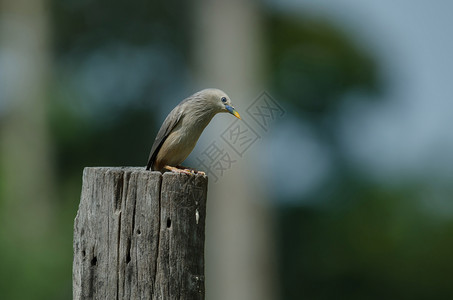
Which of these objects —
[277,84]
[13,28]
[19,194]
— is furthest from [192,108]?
[13,28]

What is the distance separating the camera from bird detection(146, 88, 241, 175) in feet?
19.3

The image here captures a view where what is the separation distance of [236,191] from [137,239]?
27.6ft

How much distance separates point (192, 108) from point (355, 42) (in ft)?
44.9

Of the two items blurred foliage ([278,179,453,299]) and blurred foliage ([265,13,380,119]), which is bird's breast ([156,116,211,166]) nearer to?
blurred foliage ([278,179,453,299])

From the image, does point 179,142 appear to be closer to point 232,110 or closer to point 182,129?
point 182,129

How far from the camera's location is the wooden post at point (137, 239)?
4000 millimetres

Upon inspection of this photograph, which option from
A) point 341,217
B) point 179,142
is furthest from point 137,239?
point 341,217

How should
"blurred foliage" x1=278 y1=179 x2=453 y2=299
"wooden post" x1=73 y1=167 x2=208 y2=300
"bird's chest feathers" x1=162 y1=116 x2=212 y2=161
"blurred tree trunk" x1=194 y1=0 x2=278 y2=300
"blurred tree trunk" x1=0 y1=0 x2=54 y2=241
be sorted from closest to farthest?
1. "wooden post" x1=73 y1=167 x2=208 y2=300
2. "bird's chest feathers" x1=162 y1=116 x2=212 y2=161
3. "blurred tree trunk" x1=194 y1=0 x2=278 y2=300
4. "blurred foliage" x1=278 y1=179 x2=453 y2=299
5. "blurred tree trunk" x1=0 y1=0 x2=54 y2=241

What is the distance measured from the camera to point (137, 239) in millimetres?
4035

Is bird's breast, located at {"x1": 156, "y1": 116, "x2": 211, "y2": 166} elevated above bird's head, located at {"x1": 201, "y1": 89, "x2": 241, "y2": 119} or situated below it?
below

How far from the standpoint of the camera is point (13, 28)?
17.8 metres

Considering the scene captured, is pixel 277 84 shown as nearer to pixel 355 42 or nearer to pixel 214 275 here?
pixel 355 42

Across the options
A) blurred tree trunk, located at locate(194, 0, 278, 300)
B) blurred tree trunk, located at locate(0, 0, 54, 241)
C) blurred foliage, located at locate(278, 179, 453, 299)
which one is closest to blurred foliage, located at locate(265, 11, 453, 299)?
blurred foliage, located at locate(278, 179, 453, 299)

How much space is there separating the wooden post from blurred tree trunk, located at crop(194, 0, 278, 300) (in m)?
7.84
